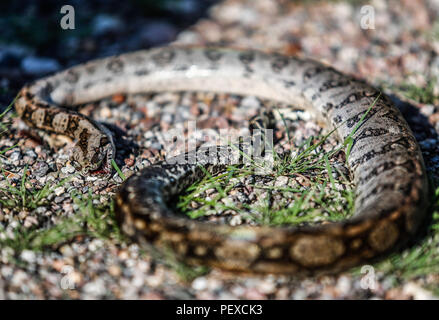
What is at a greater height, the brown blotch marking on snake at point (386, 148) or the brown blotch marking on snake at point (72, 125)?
the brown blotch marking on snake at point (72, 125)

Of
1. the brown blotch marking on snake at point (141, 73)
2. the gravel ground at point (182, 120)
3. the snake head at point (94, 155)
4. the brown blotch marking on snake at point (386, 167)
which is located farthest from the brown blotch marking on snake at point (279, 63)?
the snake head at point (94, 155)

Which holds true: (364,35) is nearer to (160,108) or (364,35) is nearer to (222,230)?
(160,108)

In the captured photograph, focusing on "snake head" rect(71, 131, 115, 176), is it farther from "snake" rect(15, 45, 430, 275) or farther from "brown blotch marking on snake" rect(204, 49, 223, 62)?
"brown blotch marking on snake" rect(204, 49, 223, 62)

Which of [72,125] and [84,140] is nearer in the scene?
[84,140]

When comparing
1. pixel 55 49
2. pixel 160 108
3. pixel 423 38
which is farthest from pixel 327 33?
pixel 55 49

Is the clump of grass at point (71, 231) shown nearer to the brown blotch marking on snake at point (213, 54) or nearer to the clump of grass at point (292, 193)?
the clump of grass at point (292, 193)

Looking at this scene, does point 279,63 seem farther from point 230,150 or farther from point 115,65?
point 115,65

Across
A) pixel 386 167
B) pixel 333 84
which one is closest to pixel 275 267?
pixel 386 167
